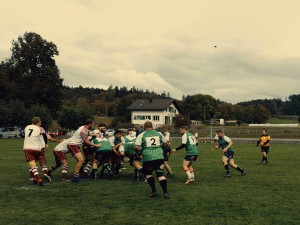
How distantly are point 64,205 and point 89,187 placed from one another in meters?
2.74

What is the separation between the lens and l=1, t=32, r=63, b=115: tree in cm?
7006

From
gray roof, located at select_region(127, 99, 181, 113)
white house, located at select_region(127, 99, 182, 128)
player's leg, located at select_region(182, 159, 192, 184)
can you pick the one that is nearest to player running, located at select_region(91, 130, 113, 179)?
player's leg, located at select_region(182, 159, 192, 184)

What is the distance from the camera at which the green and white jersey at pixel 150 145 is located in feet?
35.5

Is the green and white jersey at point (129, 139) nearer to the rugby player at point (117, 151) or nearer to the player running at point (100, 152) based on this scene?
the rugby player at point (117, 151)

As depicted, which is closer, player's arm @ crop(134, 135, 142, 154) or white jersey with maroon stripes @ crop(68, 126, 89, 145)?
player's arm @ crop(134, 135, 142, 154)

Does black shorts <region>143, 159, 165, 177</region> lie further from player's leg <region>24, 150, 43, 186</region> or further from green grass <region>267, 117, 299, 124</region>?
green grass <region>267, 117, 299, 124</region>

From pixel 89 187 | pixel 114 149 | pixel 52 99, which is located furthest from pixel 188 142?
pixel 52 99

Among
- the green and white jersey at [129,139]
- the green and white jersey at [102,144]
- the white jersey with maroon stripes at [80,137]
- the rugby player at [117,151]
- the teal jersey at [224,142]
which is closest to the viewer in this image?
the white jersey with maroon stripes at [80,137]

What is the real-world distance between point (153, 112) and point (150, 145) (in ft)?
319

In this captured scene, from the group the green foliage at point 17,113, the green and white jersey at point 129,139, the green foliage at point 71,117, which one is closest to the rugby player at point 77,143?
the green and white jersey at point 129,139

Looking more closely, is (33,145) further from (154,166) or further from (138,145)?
(154,166)

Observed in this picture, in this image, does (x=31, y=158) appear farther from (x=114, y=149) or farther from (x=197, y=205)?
(x=197, y=205)

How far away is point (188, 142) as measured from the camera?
1367 centimetres

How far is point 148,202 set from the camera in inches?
394
